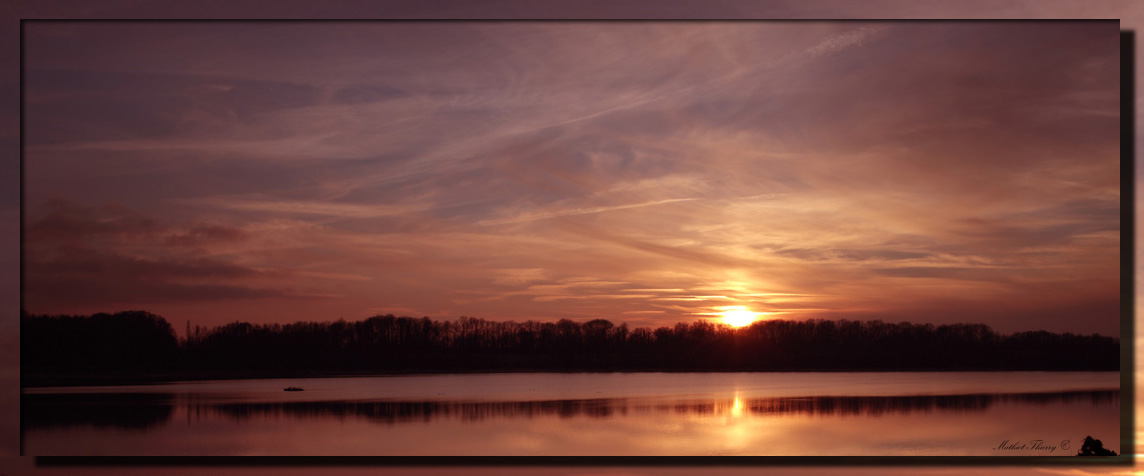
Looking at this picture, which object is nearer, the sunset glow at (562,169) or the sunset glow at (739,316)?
the sunset glow at (562,169)

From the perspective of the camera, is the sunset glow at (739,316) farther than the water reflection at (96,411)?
Yes

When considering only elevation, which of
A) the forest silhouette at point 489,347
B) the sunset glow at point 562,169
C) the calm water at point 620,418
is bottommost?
the calm water at point 620,418

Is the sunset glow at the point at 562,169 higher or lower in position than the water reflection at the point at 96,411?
higher

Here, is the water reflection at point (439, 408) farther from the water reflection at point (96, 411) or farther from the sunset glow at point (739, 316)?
the sunset glow at point (739, 316)

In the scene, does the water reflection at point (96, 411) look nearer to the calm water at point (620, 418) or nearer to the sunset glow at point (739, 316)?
the calm water at point (620, 418)

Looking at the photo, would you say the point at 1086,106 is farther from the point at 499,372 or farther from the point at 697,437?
the point at 499,372

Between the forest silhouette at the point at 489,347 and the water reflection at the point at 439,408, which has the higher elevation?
the forest silhouette at the point at 489,347

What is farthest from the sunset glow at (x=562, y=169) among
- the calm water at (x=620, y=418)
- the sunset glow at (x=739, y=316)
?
the calm water at (x=620, y=418)

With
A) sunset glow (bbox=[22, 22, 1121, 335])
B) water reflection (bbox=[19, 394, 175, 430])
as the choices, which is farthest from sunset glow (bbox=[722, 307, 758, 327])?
water reflection (bbox=[19, 394, 175, 430])
